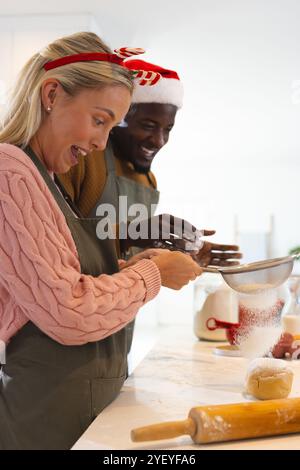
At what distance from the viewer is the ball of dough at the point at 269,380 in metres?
1.01

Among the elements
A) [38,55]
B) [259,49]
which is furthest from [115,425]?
[259,49]

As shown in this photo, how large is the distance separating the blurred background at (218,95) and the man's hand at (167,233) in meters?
0.47

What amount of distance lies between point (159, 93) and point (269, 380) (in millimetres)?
1067

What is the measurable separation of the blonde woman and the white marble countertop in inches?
2.6

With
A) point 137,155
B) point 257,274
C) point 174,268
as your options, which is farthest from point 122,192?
point 174,268

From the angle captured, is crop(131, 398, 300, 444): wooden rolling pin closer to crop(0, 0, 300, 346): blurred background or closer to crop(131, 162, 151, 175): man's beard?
crop(0, 0, 300, 346): blurred background

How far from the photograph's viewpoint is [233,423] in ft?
2.57

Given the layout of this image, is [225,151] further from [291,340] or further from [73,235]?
[73,235]

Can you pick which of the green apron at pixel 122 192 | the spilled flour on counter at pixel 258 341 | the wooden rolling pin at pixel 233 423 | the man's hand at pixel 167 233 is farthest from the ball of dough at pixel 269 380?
the green apron at pixel 122 192

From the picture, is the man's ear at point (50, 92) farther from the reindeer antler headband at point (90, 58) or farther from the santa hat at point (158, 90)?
the santa hat at point (158, 90)

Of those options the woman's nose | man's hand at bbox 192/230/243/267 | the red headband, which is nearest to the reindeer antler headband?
Answer: the red headband

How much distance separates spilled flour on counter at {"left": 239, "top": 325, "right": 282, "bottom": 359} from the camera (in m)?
1.33

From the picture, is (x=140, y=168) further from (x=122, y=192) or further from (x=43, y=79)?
(x=43, y=79)

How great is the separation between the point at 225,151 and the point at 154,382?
680 cm
